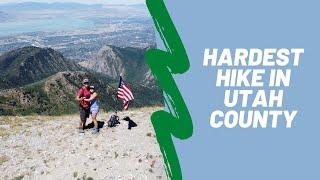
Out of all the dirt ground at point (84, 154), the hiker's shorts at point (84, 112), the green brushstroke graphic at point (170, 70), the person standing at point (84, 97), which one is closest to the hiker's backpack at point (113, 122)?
the dirt ground at point (84, 154)

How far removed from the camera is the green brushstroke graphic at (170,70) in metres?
13.1

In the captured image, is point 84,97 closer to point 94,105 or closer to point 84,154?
point 94,105

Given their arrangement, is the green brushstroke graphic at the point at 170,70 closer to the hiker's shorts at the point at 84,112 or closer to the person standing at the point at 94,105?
the person standing at the point at 94,105

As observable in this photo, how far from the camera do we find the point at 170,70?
43.4 ft

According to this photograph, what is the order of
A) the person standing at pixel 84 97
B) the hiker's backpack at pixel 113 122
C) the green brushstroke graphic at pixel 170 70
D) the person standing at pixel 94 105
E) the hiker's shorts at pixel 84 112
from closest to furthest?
1. the green brushstroke graphic at pixel 170 70
2. the person standing at pixel 84 97
3. the person standing at pixel 94 105
4. the hiker's shorts at pixel 84 112
5. the hiker's backpack at pixel 113 122

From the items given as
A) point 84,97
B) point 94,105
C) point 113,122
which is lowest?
point 113,122

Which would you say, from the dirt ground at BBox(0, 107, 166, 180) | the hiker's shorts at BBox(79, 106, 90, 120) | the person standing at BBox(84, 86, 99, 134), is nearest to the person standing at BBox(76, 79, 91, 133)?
the hiker's shorts at BBox(79, 106, 90, 120)

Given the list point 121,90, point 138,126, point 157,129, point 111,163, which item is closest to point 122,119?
point 138,126

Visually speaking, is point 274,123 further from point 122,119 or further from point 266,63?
point 122,119

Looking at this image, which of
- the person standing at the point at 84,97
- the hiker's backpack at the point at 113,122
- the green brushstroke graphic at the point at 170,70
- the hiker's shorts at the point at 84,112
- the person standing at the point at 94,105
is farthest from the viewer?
the hiker's backpack at the point at 113,122

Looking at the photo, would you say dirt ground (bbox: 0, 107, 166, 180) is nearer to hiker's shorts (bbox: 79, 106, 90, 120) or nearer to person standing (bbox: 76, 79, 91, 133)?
hiker's shorts (bbox: 79, 106, 90, 120)

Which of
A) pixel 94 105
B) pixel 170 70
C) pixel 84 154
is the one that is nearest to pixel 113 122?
pixel 94 105

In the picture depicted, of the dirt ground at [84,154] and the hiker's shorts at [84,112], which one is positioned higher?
the hiker's shorts at [84,112]

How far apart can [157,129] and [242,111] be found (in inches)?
99.3
